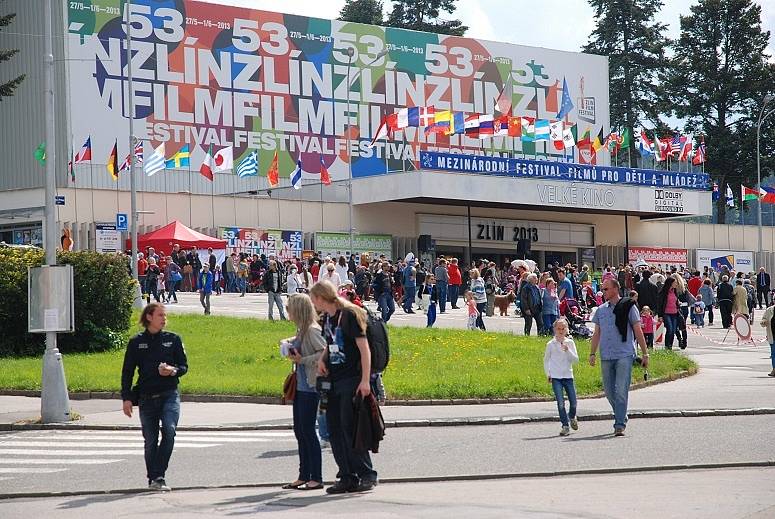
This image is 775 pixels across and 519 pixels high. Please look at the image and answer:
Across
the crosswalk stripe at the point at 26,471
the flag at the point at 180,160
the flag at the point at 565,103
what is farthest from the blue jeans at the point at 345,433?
the flag at the point at 565,103

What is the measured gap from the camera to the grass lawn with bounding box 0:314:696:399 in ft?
67.7

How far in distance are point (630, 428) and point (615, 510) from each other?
22.1 feet

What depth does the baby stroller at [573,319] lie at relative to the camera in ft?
101

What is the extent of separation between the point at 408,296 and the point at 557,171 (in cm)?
2558

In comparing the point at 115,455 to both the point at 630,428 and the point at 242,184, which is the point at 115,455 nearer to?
the point at 630,428

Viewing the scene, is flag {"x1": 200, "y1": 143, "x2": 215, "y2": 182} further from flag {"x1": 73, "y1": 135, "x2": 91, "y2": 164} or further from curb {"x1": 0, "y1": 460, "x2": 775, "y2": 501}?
curb {"x1": 0, "y1": 460, "x2": 775, "y2": 501}

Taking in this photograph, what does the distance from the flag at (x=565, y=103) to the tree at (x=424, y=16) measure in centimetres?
1722

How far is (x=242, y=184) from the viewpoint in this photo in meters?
62.7

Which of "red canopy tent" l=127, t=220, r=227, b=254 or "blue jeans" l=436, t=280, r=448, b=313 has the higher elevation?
"red canopy tent" l=127, t=220, r=227, b=254

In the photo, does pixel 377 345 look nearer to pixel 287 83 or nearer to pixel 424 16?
pixel 287 83

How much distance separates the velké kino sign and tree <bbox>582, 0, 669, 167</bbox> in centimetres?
2245

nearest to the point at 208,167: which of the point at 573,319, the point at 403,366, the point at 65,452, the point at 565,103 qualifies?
the point at 565,103

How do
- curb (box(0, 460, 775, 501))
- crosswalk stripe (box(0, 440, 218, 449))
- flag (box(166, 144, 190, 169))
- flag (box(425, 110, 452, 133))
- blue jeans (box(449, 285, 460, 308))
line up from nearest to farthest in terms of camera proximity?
curb (box(0, 460, 775, 501)) < crosswalk stripe (box(0, 440, 218, 449)) < blue jeans (box(449, 285, 460, 308)) < flag (box(166, 144, 190, 169)) < flag (box(425, 110, 452, 133))

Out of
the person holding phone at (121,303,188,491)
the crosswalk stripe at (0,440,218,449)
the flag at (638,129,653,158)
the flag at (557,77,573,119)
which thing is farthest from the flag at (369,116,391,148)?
the person holding phone at (121,303,188,491)
